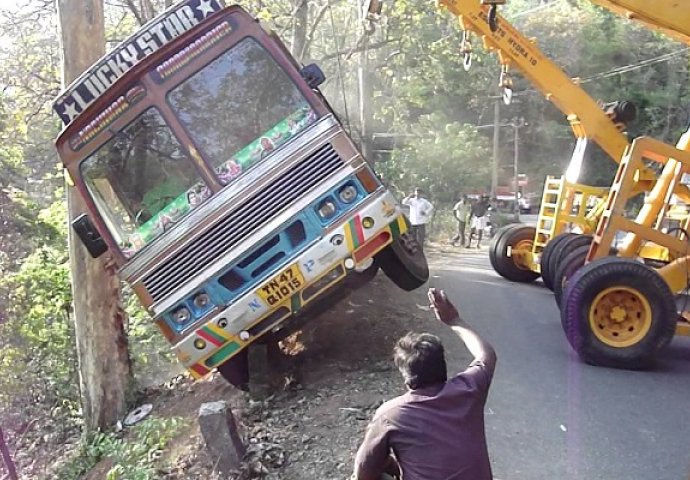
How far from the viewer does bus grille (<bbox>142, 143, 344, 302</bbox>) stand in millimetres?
6070

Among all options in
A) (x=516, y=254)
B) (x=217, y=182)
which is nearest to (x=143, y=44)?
(x=217, y=182)

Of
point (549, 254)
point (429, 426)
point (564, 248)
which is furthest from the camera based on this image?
point (549, 254)

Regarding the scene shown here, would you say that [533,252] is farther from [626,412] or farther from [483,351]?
[483,351]

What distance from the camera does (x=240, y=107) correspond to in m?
→ 6.46

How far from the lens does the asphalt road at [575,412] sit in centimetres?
492

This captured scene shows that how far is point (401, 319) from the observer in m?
8.48

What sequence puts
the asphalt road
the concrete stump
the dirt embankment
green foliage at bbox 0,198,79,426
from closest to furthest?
the concrete stump, the asphalt road, the dirt embankment, green foliage at bbox 0,198,79,426

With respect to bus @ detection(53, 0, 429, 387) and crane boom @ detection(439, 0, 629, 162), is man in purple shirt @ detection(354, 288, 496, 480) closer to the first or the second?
bus @ detection(53, 0, 429, 387)

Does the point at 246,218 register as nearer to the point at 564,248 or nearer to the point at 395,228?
the point at 395,228

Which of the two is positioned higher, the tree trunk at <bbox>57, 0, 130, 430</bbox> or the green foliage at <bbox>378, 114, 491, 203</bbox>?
the tree trunk at <bbox>57, 0, 130, 430</bbox>

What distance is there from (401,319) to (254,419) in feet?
9.44

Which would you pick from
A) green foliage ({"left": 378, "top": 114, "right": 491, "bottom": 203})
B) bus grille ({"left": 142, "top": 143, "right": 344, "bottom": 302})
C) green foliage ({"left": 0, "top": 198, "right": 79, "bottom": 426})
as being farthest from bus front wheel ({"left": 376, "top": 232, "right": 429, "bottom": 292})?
green foliage ({"left": 378, "top": 114, "right": 491, "bottom": 203})

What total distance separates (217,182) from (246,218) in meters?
0.44

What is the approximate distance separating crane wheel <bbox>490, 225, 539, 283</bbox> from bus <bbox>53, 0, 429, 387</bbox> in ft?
20.9
